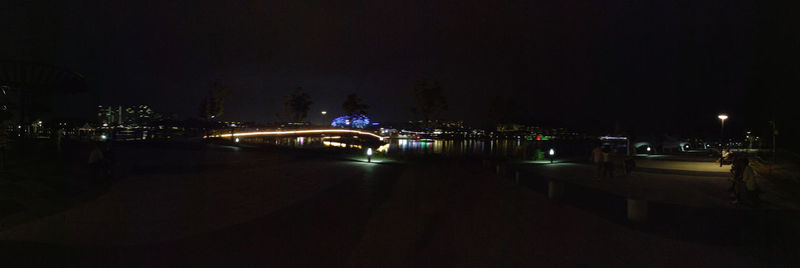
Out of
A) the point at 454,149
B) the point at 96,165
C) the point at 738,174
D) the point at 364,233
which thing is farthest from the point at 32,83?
the point at 454,149

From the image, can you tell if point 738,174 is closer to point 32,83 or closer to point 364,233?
point 364,233

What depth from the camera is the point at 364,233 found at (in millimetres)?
7129

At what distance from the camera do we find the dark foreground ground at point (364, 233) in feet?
19.0

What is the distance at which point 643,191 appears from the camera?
1388 centimetres

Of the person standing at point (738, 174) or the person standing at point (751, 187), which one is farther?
the person standing at point (738, 174)

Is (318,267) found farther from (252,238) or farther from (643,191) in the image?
(643,191)

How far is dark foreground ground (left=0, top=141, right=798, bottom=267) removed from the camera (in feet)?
19.0

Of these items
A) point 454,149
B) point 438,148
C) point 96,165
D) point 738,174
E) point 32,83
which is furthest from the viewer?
point 438,148

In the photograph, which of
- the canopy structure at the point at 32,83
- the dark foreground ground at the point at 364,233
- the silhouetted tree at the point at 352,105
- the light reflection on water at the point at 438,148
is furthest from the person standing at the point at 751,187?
the silhouetted tree at the point at 352,105

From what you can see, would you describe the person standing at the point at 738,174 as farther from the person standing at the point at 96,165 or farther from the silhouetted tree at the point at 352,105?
the silhouetted tree at the point at 352,105

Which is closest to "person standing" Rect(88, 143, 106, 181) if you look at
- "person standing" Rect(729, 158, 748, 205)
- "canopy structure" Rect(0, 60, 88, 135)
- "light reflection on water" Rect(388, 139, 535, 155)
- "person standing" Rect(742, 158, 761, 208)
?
"canopy structure" Rect(0, 60, 88, 135)

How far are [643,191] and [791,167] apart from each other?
893 cm

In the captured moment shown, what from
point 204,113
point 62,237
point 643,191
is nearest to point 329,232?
point 62,237

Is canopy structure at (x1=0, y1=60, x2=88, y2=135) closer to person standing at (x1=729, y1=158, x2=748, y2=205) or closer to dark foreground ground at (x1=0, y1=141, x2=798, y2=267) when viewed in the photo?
dark foreground ground at (x1=0, y1=141, x2=798, y2=267)
